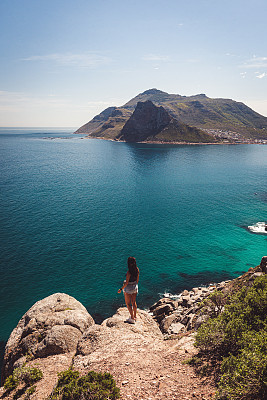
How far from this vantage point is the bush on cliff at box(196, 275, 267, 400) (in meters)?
8.53

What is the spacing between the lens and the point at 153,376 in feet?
38.6

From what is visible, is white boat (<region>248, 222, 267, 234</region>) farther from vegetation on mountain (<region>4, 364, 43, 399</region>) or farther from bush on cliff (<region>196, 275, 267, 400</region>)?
vegetation on mountain (<region>4, 364, 43, 399</region>)

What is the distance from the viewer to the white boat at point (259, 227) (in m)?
60.4

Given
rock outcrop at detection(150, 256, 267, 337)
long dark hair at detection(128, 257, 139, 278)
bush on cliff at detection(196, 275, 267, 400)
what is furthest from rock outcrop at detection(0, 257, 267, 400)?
long dark hair at detection(128, 257, 139, 278)

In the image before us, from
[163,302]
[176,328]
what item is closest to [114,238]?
[163,302]

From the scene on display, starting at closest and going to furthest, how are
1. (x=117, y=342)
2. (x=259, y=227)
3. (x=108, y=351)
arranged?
(x=108, y=351), (x=117, y=342), (x=259, y=227)

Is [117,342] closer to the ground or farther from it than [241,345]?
closer to the ground

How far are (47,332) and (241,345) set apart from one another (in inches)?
652

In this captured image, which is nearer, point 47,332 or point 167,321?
point 47,332

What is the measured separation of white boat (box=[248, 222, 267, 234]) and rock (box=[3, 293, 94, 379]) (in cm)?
5492

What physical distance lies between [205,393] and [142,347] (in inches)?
257

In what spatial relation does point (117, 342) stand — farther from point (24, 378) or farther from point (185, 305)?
point (185, 305)

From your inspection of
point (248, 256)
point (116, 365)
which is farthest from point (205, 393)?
point (248, 256)

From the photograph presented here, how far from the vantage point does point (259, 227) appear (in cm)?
6250
